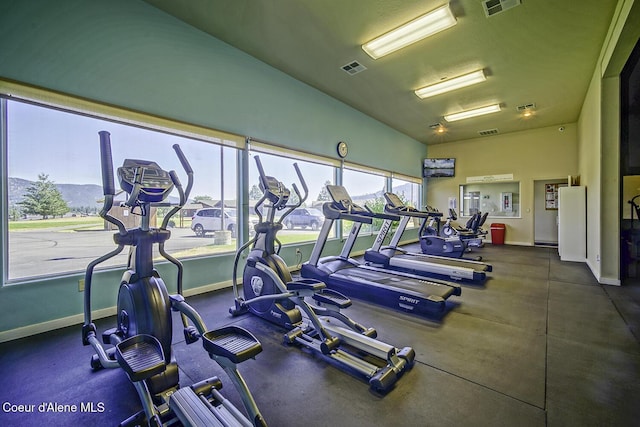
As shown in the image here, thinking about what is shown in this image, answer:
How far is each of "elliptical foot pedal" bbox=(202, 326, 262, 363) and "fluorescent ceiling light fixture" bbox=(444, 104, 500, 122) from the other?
7.40 metres

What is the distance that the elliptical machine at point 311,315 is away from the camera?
6.70 feet

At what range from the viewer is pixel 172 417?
5.01ft

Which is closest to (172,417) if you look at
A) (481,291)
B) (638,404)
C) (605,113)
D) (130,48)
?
(638,404)

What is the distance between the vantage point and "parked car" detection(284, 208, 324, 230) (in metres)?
5.48

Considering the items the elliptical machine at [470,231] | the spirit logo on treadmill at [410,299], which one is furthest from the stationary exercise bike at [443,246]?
the spirit logo on treadmill at [410,299]

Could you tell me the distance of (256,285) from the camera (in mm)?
3045

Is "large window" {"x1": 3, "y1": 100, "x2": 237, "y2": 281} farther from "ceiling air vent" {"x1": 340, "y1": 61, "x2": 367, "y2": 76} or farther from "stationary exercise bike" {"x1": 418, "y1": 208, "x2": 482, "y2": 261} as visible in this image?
"stationary exercise bike" {"x1": 418, "y1": 208, "x2": 482, "y2": 261}

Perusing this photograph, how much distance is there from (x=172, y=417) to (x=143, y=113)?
125 inches

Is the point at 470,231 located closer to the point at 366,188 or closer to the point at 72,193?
the point at 366,188

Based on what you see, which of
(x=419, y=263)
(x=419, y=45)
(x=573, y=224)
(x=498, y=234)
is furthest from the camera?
(x=498, y=234)

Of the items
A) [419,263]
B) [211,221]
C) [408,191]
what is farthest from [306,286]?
[408,191]

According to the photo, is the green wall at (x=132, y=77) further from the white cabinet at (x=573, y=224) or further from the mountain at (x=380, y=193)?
the white cabinet at (x=573, y=224)

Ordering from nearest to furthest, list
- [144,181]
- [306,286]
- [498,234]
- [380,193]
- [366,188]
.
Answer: [144,181] < [306,286] < [366,188] < [380,193] < [498,234]

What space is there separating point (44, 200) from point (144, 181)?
1.82 metres
